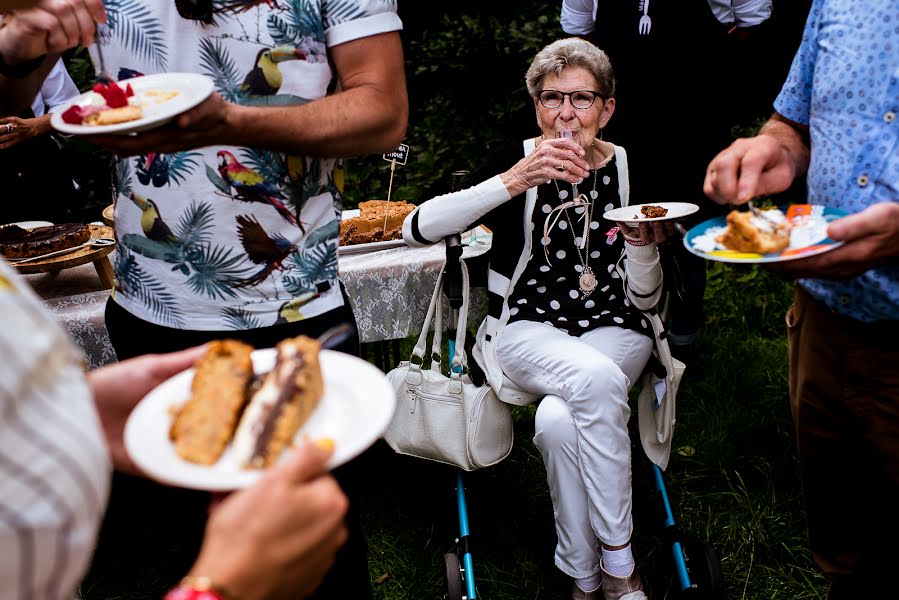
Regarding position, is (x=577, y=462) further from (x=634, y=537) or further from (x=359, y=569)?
(x=359, y=569)

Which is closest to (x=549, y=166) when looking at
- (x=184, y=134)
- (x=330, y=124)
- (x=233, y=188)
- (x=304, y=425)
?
(x=330, y=124)

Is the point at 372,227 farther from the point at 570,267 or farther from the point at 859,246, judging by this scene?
the point at 859,246

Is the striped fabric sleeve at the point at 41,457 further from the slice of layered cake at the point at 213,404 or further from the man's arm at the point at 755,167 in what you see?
the man's arm at the point at 755,167

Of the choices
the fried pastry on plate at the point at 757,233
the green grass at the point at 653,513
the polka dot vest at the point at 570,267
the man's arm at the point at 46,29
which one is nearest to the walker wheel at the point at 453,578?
the green grass at the point at 653,513

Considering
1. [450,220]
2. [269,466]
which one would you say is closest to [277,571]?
[269,466]

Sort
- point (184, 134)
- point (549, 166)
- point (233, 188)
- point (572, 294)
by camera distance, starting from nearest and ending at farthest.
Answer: point (184, 134) → point (233, 188) → point (549, 166) → point (572, 294)

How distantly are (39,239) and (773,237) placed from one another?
2490mm

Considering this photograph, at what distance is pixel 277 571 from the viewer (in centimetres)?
88

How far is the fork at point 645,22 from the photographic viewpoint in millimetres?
3506

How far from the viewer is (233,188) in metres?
1.68

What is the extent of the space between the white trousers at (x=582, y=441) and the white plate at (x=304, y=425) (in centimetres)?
140

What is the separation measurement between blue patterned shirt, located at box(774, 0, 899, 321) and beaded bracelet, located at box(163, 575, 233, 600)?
1.59m

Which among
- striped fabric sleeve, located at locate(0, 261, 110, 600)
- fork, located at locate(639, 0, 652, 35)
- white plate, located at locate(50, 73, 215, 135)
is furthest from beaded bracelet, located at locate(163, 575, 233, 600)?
fork, located at locate(639, 0, 652, 35)

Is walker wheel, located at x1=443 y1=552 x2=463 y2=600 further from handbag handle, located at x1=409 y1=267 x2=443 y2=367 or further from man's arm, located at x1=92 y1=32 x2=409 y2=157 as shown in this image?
man's arm, located at x1=92 y1=32 x2=409 y2=157
